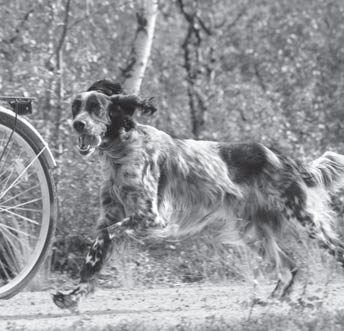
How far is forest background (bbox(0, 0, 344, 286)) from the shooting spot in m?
7.77

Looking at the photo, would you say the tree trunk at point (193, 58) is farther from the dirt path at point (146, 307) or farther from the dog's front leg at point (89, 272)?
the dog's front leg at point (89, 272)

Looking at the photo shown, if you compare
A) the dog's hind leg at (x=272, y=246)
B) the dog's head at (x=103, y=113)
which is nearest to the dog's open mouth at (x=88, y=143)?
the dog's head at (x=103, y=113)

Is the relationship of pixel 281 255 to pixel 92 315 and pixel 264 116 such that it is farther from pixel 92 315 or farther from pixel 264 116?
pixel 264 116

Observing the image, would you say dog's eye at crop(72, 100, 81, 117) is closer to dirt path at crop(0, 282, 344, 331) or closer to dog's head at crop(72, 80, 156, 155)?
dog's head at crop(72, 80, 156, 155)

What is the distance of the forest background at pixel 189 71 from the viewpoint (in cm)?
777

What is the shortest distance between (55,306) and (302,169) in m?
1.85

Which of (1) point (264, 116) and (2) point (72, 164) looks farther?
(1) point (264, 116)

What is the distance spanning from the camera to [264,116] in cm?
1039

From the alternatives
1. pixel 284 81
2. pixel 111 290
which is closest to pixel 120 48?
pixel 284 81

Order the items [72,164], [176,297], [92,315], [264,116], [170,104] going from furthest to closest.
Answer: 1. [170,104]
2. [264,116]
3. [72,164]
4. [176,297]
5. [92,315]

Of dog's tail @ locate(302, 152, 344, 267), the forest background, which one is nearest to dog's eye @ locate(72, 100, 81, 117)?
dog's tail @ locate(302, 152, 344, 267)

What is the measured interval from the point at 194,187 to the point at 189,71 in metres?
5.52

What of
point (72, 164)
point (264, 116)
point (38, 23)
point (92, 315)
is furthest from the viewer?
point (264, 116)

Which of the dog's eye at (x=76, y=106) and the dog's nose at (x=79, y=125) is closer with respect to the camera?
the dog's nose at (x=79, y=125)
